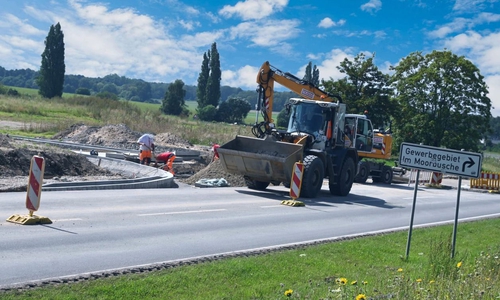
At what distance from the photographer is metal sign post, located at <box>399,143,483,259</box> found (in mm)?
10125

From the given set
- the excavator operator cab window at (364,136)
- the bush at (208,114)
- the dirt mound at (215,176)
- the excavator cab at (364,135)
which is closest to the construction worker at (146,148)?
the dirt mound at (215,176)

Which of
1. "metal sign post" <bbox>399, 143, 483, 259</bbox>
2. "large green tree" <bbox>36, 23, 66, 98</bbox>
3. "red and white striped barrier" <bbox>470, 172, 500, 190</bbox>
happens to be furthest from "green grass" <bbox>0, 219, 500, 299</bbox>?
"large green tree" <bbox>36, 23, 66, 98</bbox>

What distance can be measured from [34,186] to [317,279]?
5576mm

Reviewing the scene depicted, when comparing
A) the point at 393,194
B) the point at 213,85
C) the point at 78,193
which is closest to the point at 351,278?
the point at 78,193

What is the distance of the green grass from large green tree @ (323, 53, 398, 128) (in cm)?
3874

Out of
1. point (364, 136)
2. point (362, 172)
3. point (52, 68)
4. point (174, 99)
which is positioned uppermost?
point (52, 68)

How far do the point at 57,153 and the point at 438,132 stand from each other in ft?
135

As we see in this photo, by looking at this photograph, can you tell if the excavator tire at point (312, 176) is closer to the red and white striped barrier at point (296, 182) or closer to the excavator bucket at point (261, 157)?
the excavator bucket at point (261, 157)

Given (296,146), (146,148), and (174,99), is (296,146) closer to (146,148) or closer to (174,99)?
(146,148)

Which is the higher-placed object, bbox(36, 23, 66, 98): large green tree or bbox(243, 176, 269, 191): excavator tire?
bbox(36, 23, 66, 98): large green tree

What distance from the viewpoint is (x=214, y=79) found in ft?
304

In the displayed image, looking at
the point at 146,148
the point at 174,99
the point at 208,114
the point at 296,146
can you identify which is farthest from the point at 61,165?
the point at 174,99

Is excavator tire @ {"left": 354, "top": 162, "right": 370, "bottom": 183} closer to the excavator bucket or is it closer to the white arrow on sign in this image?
the excavator bucket

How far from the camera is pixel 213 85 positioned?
92.4m
